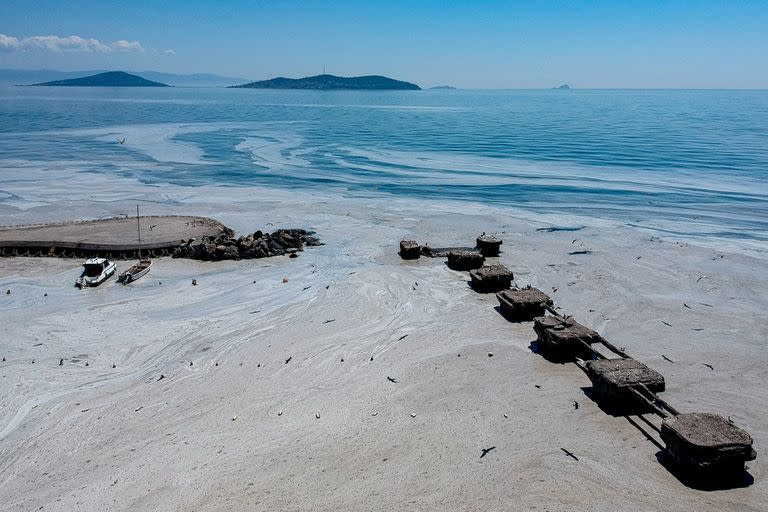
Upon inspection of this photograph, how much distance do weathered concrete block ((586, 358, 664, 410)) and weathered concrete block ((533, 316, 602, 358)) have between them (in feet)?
5.12

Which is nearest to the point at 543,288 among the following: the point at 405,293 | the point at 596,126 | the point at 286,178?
the point at 405,293

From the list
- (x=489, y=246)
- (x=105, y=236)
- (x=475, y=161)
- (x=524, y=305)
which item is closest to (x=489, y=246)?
(x=489, y=246)

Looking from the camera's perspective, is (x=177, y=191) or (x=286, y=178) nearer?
(x=177, y=191)

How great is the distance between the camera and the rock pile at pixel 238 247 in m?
25.4

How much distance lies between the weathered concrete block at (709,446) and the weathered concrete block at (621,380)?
1994 millimetres

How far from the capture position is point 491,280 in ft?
70.1

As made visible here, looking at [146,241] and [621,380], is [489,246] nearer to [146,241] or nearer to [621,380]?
[621,380]

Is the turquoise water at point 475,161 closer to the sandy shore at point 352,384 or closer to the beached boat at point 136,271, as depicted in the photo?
the sandy shore at point 352,384

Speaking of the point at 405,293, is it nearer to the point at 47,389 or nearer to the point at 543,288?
the point at 543,288

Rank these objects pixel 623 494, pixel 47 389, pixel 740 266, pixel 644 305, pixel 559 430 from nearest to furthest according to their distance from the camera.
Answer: pixel 623 494 < pixel 559 430 < pixel 47 389 < pixel 644 305 < pixel 740 266

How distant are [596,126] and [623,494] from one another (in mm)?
90151

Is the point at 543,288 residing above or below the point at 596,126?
below

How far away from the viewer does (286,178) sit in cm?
4584

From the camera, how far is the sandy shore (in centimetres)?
1088
